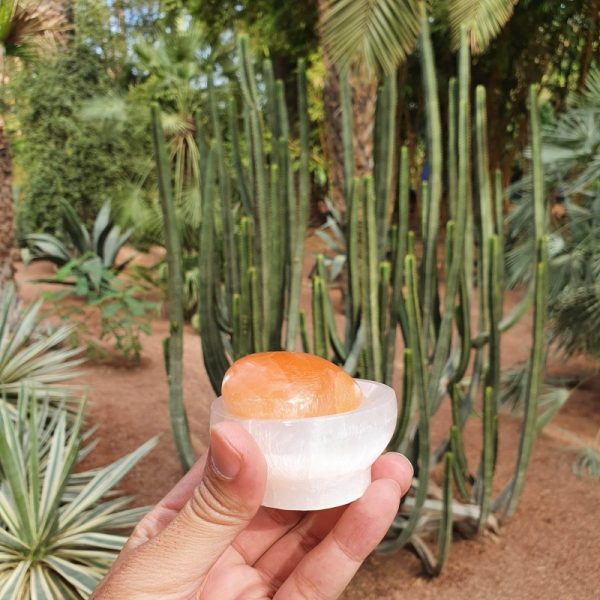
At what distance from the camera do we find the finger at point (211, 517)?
87 centimetres

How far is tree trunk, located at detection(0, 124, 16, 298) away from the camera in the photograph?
3.69 m

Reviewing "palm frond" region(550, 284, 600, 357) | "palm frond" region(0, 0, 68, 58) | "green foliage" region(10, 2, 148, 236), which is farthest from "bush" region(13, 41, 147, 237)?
"palm frond" region(550, 284, 600, 357)

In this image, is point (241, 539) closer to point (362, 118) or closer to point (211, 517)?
point (211, 517)

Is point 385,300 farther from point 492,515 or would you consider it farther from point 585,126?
point 585,126

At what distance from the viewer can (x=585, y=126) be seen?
13.5 feet

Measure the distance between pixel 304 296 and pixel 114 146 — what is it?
3639mm

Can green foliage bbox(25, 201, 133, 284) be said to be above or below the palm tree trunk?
below

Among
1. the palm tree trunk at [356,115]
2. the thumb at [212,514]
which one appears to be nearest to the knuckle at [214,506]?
the thumb at [212,514]

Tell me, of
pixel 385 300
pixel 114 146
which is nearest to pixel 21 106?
pixel 114 146

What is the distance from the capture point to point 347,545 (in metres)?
1.04

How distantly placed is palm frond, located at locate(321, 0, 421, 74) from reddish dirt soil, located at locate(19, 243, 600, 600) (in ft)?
7.61

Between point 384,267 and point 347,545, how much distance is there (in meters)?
1.28

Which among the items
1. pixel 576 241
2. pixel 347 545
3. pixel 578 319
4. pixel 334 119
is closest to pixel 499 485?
pixel 578 319

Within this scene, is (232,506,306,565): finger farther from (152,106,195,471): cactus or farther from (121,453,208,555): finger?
(152,106,195,471): cactus
